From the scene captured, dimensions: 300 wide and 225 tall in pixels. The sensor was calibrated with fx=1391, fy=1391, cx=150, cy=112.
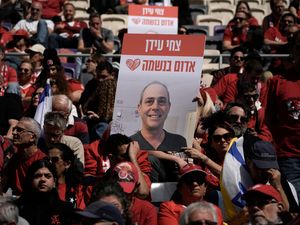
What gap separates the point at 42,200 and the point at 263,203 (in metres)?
2.22

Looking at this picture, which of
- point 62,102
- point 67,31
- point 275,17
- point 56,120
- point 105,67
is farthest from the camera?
point 67,31

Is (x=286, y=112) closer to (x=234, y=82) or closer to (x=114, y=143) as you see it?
(x=114, y=143)

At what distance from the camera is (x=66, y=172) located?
1204cm

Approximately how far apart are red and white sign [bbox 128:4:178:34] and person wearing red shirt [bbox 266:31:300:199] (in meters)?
5.63

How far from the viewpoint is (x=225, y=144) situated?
38.8ft

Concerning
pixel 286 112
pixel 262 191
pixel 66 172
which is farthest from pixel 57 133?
pixel 262 191

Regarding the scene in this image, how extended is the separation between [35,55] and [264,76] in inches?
112

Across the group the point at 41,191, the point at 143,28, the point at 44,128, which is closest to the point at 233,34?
the point at 143,28

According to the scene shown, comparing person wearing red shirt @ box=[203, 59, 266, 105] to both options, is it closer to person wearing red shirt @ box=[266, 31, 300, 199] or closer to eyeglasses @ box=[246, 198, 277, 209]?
person wearing red shirt @ box=[266, 31, 300, 199]

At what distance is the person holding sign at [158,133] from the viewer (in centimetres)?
1181

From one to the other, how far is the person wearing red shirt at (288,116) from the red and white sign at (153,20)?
5633mm

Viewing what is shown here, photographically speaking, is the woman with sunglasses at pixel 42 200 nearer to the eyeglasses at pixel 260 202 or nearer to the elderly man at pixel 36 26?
the eyeglasses at pixel 260 202

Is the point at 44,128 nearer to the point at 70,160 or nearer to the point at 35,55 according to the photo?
the point at 70,160

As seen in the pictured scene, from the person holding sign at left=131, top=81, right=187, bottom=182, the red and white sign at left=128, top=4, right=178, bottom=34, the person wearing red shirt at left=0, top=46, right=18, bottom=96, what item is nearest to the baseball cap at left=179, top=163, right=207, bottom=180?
the person holding sign at left=131, top=81, right=187, bottom=182
